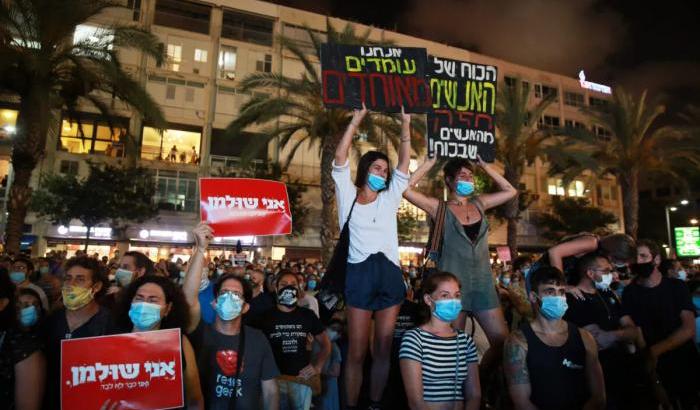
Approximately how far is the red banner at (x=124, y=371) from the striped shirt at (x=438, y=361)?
149 centimetres

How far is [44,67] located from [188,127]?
22044 mm

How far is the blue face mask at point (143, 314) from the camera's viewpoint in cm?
308

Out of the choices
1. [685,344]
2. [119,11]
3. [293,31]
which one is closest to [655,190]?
[293,31]

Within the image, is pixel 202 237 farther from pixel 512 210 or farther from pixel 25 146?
pixel 512 210

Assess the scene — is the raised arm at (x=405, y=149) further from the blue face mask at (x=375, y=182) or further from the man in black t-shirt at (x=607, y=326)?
the man in black t-shirt at (x=607, y=326)

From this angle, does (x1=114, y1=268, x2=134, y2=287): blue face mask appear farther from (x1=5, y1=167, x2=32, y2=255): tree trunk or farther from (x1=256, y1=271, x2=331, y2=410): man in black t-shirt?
(x1=5, y1=167, x2=32, y2=255): tree trunk

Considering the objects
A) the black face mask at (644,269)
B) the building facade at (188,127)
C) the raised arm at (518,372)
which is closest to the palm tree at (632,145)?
the building facade at (188,127)

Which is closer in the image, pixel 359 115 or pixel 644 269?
pixel 359 115

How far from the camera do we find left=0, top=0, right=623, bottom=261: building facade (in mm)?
29562

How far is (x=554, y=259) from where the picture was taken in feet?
12.7

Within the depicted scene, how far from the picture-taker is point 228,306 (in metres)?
3.43

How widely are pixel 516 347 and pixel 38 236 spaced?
32.4m

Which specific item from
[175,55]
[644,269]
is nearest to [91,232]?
[175,55]

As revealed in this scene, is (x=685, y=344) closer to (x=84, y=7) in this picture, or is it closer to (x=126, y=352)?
(x=126, y=352)
